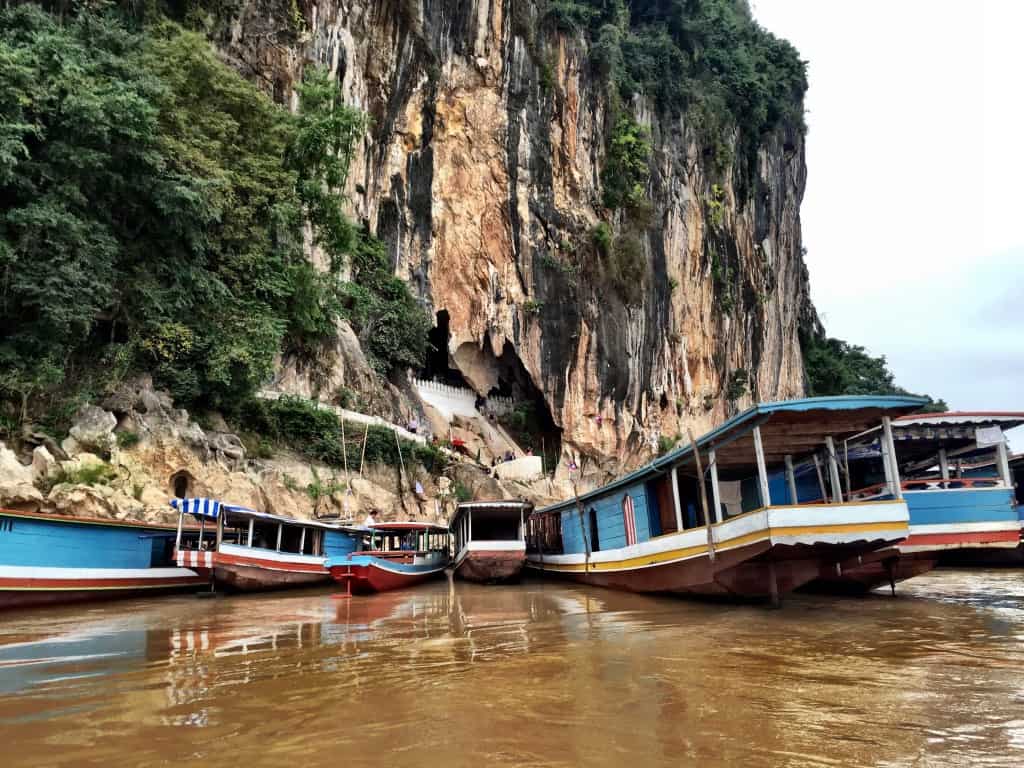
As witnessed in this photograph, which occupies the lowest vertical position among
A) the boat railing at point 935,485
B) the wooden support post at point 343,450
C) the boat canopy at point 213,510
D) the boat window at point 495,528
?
the boat window at point 495,528

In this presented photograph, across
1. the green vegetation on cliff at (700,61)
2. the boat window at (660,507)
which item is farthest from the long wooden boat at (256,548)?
the green vegetation on cliff at (700,61)

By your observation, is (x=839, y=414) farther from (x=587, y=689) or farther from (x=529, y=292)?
(x=529, y=292)

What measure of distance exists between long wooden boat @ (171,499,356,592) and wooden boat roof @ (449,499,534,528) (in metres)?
2.51

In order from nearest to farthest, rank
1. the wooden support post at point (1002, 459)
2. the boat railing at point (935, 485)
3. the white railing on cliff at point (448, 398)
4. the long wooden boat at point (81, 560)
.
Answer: the long wooden boat at point (81, 560) → the boat railing at point (935, 485) → the wooden support post at point (1002, 459) → the white railing on cliff at point (448, 398)

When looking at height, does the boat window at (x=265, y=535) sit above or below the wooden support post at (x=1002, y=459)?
below

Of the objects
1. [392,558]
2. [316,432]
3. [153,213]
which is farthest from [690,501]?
[153,213]

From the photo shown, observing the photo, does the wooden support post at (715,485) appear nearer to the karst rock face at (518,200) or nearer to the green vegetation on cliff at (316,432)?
the green vegetation on cliff at (316,432)

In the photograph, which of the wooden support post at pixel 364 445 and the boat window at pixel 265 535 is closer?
the boat window at pixel 265 535

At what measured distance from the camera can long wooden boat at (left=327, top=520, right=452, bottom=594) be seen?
35.2ft

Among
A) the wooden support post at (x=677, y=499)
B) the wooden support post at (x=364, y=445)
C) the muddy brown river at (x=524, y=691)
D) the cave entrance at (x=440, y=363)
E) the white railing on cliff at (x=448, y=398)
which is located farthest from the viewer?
the cave entrance at (x=440, y=363)

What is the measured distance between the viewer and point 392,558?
41.6 feet

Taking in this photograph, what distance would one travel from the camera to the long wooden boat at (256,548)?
10328mm

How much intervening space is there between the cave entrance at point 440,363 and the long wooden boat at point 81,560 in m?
15.7

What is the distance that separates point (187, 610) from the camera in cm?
867
